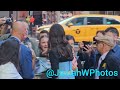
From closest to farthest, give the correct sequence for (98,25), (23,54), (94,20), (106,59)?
(106,59) < (23,54) < (98,25) < (94,20)

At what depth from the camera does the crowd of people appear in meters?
4.94

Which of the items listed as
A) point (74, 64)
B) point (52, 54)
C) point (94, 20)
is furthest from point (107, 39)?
point (52, 54)

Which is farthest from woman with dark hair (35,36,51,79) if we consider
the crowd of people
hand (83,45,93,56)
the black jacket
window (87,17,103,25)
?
window (87,17,103,25)

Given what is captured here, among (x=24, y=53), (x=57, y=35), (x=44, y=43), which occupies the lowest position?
(x=24, y=53)

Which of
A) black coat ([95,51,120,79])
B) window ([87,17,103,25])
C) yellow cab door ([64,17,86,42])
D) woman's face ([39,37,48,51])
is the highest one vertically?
window ([87,17,103,25])

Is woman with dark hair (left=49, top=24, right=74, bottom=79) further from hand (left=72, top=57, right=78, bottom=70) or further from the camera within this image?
the camera

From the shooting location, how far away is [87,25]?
5148 millimetres

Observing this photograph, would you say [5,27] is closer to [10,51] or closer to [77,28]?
[10,51]

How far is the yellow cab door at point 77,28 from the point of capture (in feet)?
16.5

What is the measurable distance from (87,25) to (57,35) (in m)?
0.56

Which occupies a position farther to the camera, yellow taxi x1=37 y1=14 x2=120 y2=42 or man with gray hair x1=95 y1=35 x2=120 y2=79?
yellow taxi x1=37 y1=14 x2=120 y2=42

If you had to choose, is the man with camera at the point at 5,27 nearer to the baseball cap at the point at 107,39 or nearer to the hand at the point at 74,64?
the hand at the point at 74,64

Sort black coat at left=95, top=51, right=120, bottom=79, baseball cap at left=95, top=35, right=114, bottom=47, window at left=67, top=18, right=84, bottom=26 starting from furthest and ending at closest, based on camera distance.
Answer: window at left=67, top=18, right=84, bottom=26
baseball cap at left=95, top=35, right=114, bottom=47
black coat at left=95, top=51, right=120, bottom=79
